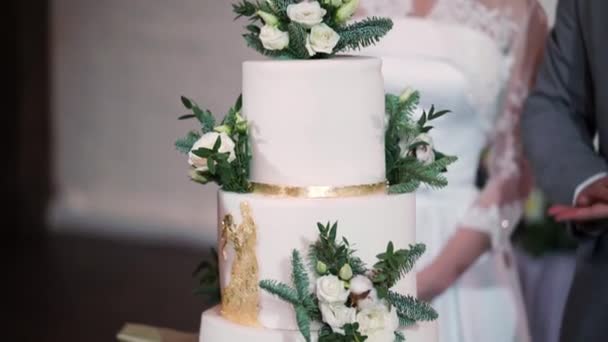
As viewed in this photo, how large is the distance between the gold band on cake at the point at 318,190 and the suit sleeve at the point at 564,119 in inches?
31.9

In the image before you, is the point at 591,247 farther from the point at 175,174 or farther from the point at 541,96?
the point at 175,174

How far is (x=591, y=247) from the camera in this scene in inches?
99.4

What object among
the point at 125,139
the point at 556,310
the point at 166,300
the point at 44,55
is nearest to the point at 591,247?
the point at 556,310

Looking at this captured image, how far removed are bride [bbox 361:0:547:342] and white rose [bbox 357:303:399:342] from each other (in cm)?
117

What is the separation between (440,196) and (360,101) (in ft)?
3.79

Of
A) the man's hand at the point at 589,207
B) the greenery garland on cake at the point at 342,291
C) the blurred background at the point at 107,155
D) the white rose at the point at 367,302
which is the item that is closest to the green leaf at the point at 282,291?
the greenery garland on cake at the point at 342,291

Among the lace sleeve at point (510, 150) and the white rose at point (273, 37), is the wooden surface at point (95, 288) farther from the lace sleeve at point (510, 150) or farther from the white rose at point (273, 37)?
the white rose at point (273, 37)

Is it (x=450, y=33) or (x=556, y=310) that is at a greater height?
Answer: (x=450, y=33)

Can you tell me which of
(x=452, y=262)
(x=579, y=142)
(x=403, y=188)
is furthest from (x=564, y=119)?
(x=403, y=188)

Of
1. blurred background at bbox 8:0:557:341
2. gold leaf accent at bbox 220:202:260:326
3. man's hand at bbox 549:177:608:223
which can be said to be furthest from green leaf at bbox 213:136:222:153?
blurred background at bbox 8:0:557:341

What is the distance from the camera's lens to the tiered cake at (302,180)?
184 cm

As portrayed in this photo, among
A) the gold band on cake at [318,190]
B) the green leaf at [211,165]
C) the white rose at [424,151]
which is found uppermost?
the white rose at [424,151]

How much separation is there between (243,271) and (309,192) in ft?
0.60

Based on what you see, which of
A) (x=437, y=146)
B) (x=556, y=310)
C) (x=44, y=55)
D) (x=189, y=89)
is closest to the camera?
(x=437, y=146)
